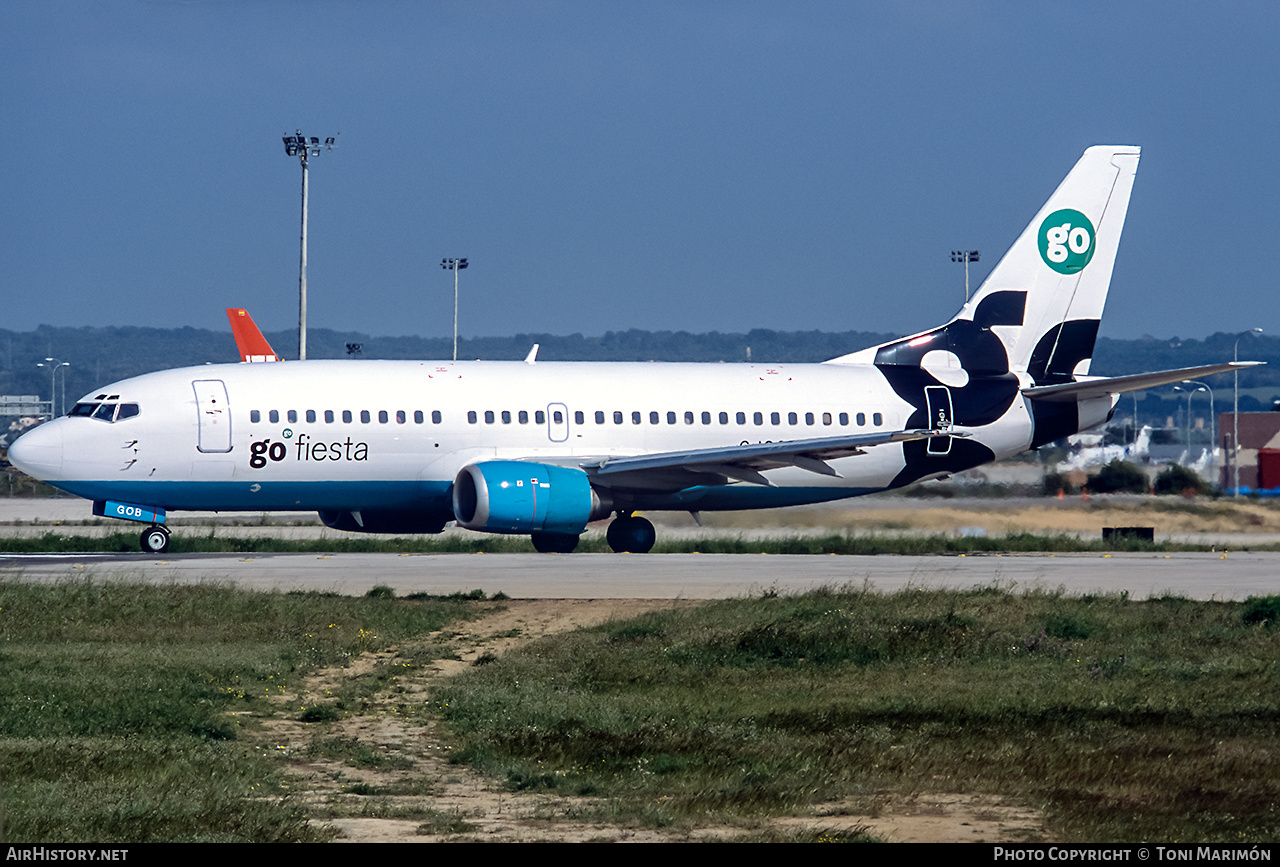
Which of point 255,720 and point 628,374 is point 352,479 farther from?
point 255,720

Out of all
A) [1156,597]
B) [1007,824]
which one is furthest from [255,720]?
[1156,597]

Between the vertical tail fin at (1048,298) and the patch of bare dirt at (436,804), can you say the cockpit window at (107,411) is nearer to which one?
the vertical tail fin at (1048,298)

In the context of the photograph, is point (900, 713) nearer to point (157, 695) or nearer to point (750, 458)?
point (157, 695)

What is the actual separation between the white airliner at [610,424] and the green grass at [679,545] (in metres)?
1.11

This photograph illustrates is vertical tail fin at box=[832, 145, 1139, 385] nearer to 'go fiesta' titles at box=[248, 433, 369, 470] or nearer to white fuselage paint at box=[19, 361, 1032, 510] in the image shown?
white fuselage paint at box=[19, 361, 1032, 510]

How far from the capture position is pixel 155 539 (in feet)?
106

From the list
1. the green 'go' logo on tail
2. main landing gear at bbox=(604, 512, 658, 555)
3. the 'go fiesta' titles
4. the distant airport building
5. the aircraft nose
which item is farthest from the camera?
the distant airport building

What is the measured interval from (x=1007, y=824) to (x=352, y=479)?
23903mm

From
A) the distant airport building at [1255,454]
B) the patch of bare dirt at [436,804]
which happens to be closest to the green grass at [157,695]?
the patch of bare dirt at [436,804]

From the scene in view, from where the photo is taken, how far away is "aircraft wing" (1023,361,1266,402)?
1324 inches

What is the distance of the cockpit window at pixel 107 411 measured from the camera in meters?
31.5

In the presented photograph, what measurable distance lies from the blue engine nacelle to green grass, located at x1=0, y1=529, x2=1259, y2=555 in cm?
332

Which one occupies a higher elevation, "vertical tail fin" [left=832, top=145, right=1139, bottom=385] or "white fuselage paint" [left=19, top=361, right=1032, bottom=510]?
"vertical tail fin" [left=832, top=145, right=1139, bottom=385]

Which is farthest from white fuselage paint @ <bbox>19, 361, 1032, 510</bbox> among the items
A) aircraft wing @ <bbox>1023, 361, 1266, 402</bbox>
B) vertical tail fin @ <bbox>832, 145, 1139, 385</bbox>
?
vertical tail fin @ <bbox>832, 145, 1139, 385</bbox>
